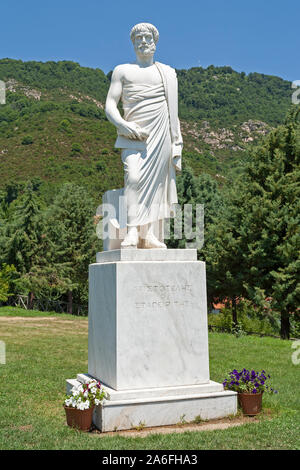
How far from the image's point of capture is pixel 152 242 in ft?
18.5

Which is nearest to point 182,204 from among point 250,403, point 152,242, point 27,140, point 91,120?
point 152,242

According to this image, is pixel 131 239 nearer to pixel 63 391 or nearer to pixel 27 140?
pixel 63 391

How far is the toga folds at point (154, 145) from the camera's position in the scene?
564 cm

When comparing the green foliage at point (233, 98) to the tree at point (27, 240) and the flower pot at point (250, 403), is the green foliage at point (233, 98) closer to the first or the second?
the tree at point (27, 240)

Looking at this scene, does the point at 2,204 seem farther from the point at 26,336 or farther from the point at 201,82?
the point at 201,82

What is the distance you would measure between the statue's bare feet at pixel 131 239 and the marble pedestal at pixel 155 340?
0.15 metres

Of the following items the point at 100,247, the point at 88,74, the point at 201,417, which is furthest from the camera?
the point at 88,74

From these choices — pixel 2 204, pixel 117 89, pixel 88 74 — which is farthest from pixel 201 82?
pixel 117 89

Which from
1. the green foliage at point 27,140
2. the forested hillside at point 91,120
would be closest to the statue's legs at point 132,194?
the forested hillside at point 91,120

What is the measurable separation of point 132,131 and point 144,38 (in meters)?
1.23

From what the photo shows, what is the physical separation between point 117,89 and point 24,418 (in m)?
4.07

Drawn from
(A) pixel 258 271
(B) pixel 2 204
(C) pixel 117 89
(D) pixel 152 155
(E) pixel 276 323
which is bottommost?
(E) pixel 276 323

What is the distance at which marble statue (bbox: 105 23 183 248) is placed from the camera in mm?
5598
